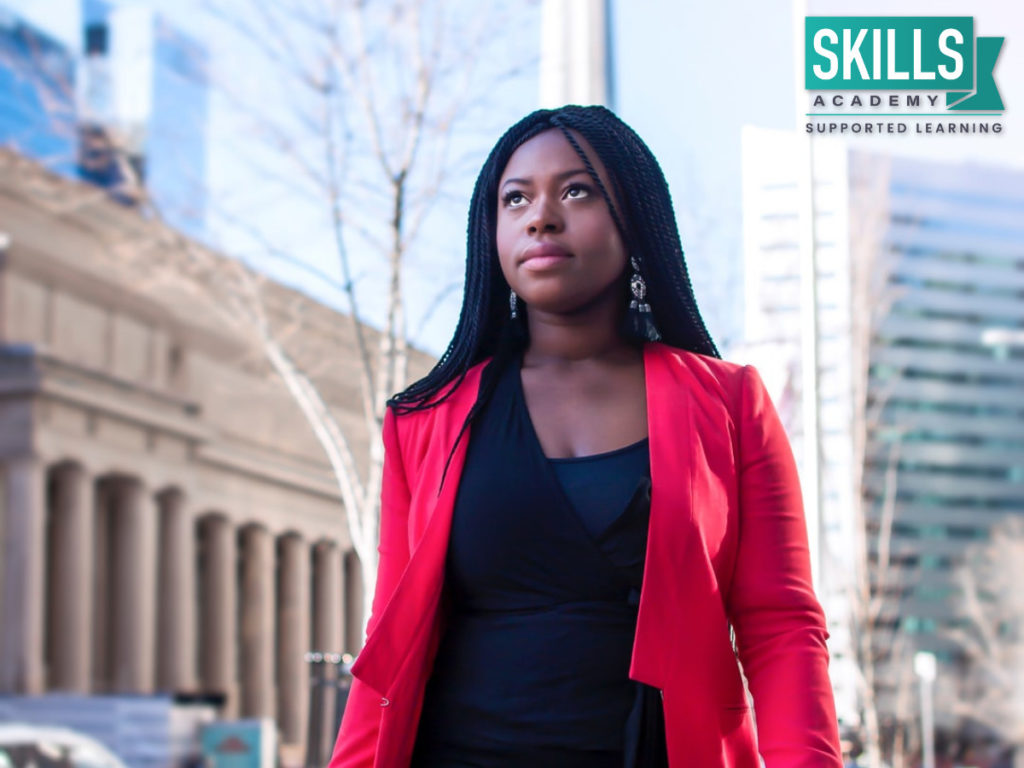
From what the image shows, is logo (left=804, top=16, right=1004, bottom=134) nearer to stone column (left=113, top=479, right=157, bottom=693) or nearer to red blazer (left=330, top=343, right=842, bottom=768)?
red blazer (left=330, top=343, right=842, bottom=768)

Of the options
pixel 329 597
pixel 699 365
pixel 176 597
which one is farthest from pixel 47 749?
pixel 176 597

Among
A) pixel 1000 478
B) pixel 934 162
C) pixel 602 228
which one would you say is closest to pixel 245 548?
pixel 602 228

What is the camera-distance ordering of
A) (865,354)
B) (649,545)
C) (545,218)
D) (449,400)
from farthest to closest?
(865,354) → (449,400) → (545,218) → (649,545)

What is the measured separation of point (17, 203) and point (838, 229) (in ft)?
31.5

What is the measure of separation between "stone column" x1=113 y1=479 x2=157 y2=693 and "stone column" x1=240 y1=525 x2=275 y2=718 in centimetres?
130

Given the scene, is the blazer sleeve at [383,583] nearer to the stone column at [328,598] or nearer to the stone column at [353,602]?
the stone column at [353,602]

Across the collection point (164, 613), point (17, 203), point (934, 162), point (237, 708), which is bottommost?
point (237, 708)

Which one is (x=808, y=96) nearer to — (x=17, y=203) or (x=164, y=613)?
(x=17, y=203)

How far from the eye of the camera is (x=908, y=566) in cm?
8881

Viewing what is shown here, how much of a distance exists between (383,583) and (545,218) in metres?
0.50

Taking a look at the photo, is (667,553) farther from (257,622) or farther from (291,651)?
(257,622)

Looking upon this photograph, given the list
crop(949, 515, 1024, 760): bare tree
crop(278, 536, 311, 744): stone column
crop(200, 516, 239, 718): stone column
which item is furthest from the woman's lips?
crop(949, 515, 1024, 760): bare tree

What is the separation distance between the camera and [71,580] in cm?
1742

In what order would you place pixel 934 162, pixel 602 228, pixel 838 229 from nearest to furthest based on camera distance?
1. pixel 602 228
2. pixel 838 229
3. pixel 934 162
